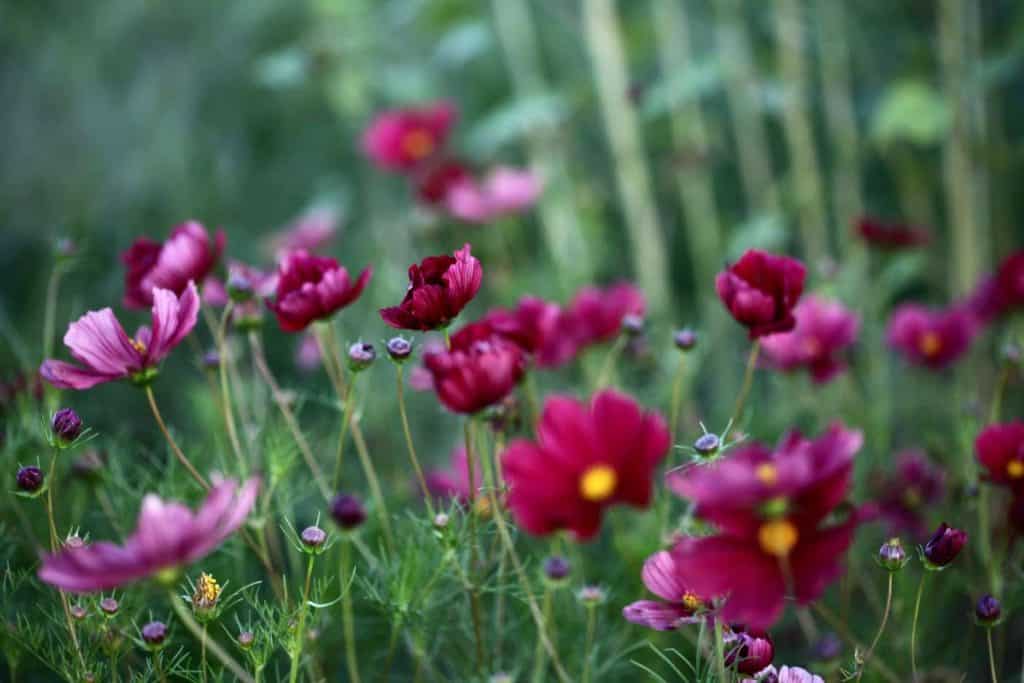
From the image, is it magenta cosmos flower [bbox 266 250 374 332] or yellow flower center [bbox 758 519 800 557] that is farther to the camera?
magenta cosmos flower [bbox 266 250 374 332]

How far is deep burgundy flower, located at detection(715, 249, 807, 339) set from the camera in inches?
21.2

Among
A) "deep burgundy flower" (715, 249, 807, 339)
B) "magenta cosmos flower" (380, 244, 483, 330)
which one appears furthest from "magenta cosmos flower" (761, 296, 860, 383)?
"magenta cosmos flower" (380, 244, 483, 330)

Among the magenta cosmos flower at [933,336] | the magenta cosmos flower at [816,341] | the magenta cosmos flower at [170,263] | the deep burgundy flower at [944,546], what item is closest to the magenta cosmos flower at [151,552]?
the magenta cosmos flower at [170,263]

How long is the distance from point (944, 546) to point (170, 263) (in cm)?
48

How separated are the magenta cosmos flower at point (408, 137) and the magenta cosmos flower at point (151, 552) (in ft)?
3.63

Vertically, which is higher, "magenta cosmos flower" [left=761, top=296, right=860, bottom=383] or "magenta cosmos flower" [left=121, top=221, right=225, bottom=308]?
"magenta cosmos flower" [left=121, top=221, right=225, bottom=308]

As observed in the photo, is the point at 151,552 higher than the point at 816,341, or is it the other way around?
the point at 151,552

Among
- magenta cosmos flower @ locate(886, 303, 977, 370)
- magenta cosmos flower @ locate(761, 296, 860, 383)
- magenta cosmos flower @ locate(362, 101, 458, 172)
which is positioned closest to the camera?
magenta cosmos flower @ locate(761, 296, 860, 383)

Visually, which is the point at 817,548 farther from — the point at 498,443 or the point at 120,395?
the point at 120,395

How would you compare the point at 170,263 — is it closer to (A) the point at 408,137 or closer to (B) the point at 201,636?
(B) the point at 201,636

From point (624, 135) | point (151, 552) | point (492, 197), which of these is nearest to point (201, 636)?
point (151, 552)

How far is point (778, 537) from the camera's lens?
15.6 inches

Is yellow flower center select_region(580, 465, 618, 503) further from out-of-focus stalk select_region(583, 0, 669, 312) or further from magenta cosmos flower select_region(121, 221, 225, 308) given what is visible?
out-of-focus stalk select_region(583, 0, 669, 312)

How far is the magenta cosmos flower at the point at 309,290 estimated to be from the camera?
56cm
